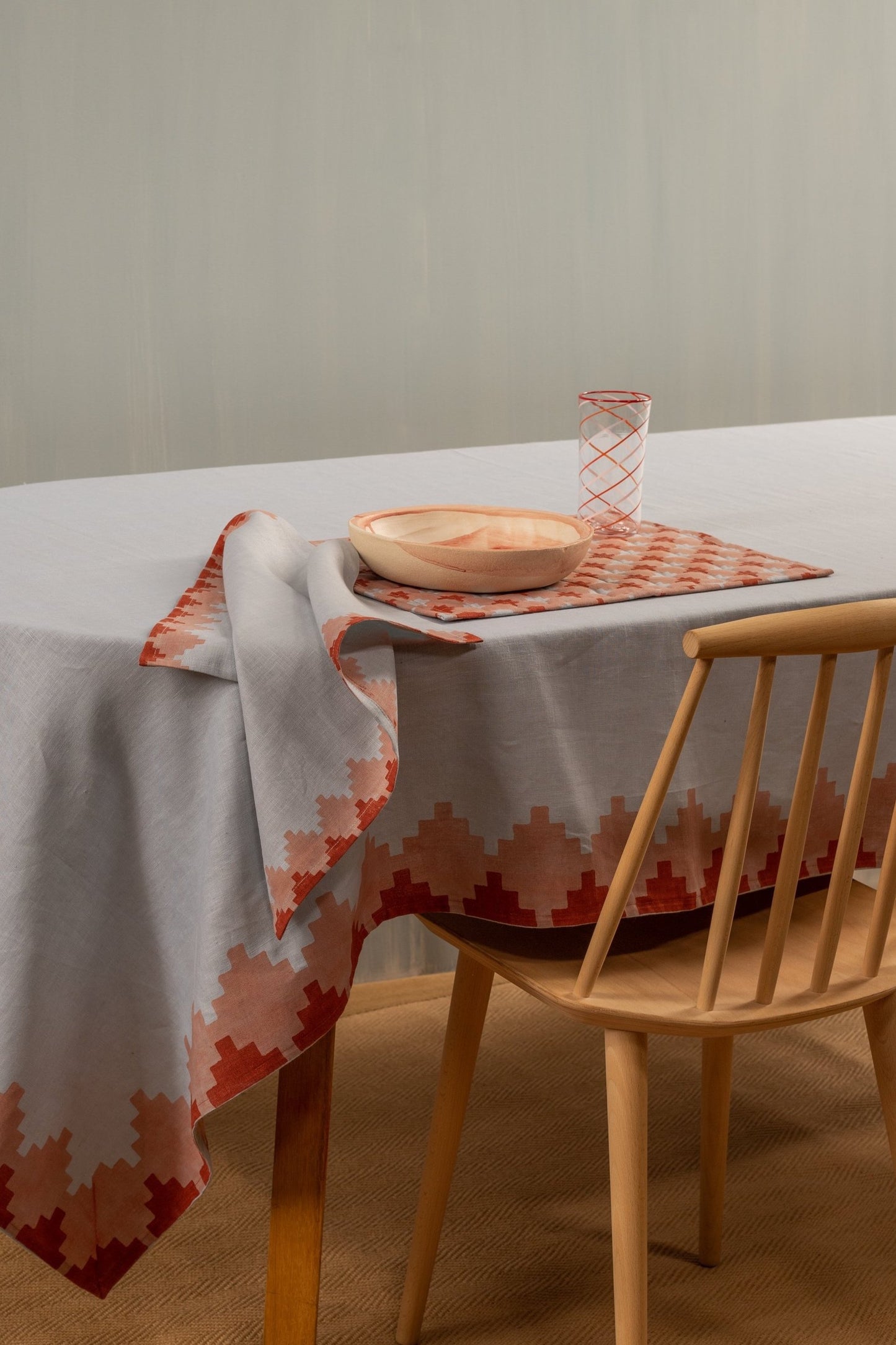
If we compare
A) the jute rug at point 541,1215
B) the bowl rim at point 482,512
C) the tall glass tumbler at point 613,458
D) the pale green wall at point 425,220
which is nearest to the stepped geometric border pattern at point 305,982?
the bowl rim at point 482,512

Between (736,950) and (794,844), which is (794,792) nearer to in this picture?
(794,844)

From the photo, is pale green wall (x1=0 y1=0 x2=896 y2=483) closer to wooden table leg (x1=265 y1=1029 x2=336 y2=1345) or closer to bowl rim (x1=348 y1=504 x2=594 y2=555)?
bowl rim (x1=348 y1=504 x2=594 y2=555)

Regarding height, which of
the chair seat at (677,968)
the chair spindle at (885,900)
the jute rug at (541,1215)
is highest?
the chair spindle at (885,900)

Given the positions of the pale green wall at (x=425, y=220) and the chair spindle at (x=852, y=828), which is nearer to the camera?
the chair spindle at (x=852, y=828)

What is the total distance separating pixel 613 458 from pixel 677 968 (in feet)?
1.74

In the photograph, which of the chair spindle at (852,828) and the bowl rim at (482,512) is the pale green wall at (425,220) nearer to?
the bowl rim at (482,512)

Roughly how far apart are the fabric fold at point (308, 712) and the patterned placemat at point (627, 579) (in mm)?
101

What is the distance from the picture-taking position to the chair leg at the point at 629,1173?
1.14m

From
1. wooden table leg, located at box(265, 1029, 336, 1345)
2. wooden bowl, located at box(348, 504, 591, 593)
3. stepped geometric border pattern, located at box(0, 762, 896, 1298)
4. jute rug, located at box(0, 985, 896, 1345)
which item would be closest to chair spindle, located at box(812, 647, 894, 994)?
stepped geometric border pattern, located at box(0, 762, 896, 1298)

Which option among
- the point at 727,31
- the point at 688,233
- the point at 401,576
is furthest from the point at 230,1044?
→ the point at 727,31

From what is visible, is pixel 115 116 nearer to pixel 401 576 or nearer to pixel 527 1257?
pixel 401 576

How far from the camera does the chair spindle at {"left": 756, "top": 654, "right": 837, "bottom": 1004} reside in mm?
1054

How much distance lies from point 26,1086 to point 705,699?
629mm

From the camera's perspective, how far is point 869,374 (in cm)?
313
